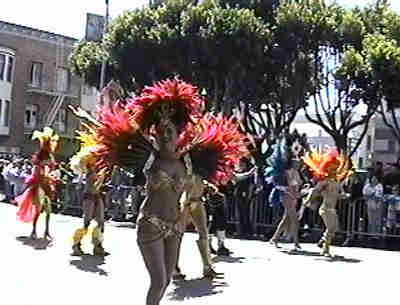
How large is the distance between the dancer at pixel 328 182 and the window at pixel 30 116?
1639 inches

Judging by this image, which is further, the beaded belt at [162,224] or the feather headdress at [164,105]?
the feather headdress at [164,105]

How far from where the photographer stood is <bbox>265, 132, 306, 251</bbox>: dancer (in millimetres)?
14922

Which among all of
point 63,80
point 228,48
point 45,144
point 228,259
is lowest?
point 228,259

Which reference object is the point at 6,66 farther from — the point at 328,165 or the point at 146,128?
the point at 146,128

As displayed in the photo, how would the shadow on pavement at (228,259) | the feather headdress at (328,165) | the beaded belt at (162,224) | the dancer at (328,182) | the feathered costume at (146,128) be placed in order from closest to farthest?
the beaded belt at (162,224) < the feathered costume at (146,128) < the shadow on pavement at (228,259) < the dancer at (328,182) < the feather headdress at (328,165)

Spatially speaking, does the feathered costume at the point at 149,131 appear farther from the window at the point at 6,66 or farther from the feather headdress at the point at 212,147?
the window at the point at 6,66

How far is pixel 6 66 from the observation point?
51.7m

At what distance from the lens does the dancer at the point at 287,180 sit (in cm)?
1492

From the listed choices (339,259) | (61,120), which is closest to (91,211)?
(339,259)

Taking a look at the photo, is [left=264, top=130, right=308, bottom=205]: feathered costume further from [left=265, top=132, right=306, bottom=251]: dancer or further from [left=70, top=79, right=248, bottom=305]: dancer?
[left=70, top=79, right=248, bottom=305]: dancer

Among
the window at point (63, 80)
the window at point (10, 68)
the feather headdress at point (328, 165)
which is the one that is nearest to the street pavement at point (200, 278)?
the feather headdress at point (328, 165)

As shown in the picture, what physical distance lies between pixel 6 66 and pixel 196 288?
44.2 metres

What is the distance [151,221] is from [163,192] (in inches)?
11.6

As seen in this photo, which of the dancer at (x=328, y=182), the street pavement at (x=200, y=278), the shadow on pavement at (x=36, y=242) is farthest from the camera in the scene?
the dancer at (x=328, y=182)
